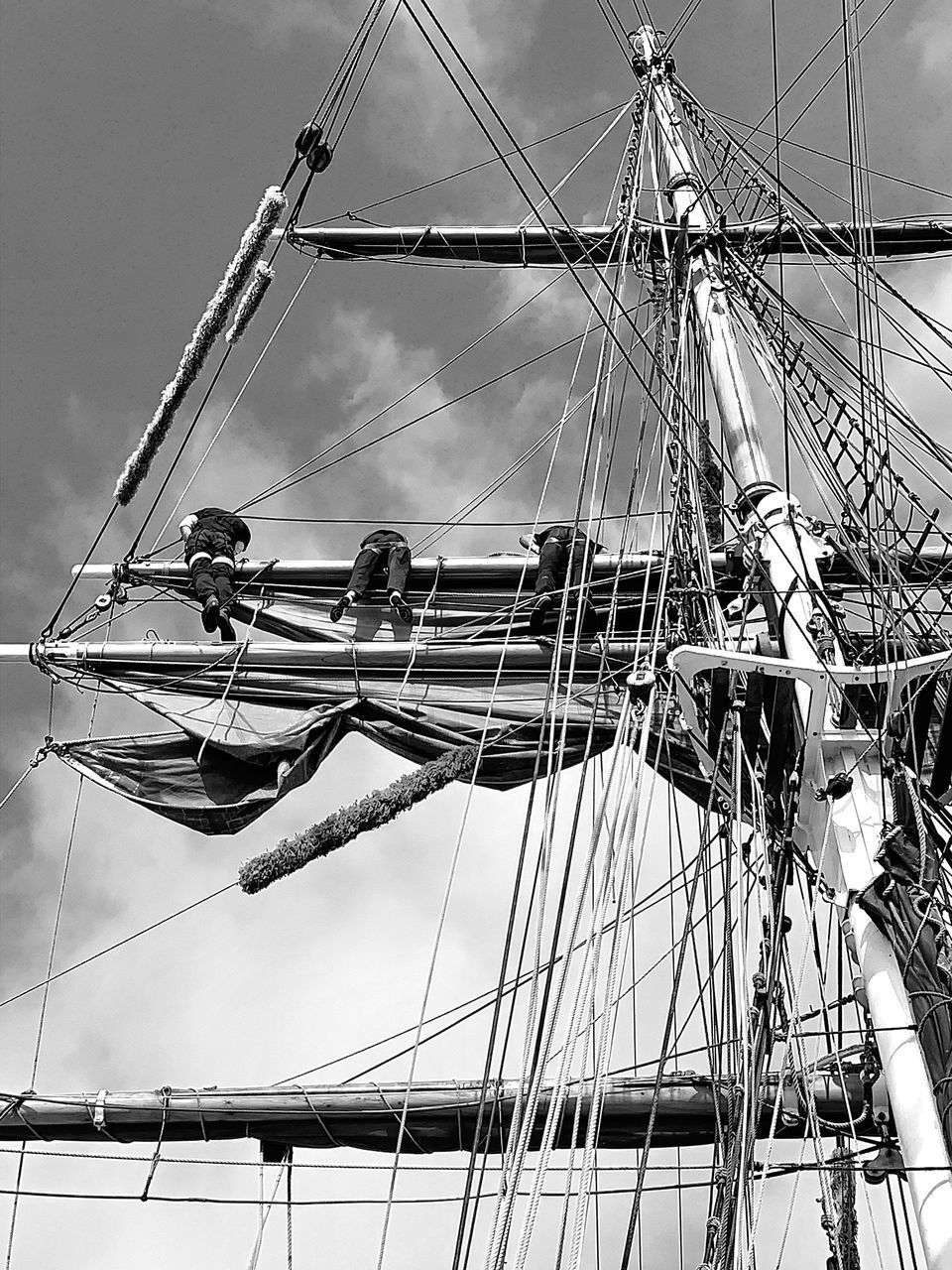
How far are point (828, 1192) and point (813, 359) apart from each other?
352cm

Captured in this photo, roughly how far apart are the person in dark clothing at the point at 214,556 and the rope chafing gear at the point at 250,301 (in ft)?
3.24

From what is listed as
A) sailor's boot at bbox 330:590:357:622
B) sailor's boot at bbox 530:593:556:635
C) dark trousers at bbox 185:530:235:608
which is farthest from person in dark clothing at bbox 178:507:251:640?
sailor's boot at bbox 530:593:556:635

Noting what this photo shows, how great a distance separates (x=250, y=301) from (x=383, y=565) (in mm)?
1412

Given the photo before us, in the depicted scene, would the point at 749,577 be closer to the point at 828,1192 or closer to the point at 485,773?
the point at 485,773

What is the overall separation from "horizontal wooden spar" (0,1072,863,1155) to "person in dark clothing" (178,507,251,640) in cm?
228

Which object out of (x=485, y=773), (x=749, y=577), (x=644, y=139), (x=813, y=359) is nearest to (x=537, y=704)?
(x=485, y=773)

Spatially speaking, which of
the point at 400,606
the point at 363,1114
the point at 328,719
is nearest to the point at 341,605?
the point at 400,606

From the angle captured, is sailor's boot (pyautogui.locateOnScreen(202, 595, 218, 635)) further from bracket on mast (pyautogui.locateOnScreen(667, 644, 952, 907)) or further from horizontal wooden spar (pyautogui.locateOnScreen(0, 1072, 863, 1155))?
bracket on mast (pyautogui.locateOnScreen(667, 644, 952, 907))

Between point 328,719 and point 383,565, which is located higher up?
point 383,565

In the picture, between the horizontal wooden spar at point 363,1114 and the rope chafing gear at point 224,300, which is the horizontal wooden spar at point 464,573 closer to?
the rope chafing gear at point 224,300

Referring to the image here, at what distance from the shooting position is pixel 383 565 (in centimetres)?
730

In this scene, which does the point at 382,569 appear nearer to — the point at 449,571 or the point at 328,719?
the point at 449,571

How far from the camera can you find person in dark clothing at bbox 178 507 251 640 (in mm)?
7121

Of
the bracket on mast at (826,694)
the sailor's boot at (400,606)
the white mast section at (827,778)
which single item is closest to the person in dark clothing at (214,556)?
the sailor's boot at (400,606)
